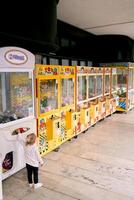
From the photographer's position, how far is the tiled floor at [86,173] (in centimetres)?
282

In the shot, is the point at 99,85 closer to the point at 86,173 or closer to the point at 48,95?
the point at 48,95

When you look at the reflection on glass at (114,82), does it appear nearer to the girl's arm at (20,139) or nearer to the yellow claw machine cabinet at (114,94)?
the yellow claw machine cabinet at (114,94)

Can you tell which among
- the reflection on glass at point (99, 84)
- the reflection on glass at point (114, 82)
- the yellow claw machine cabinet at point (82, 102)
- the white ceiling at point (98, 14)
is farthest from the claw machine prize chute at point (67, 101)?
the reflection on glass at point (114, 82)

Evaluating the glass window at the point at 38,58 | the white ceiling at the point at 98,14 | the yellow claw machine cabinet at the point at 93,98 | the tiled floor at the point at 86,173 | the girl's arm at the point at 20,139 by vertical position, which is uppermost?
the white ceiling at the point at 98,14

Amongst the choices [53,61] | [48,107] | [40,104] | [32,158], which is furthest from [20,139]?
[53,61]

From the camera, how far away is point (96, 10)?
15.2 feet

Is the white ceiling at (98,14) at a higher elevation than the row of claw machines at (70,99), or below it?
higher

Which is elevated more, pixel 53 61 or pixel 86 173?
pixel 53 61

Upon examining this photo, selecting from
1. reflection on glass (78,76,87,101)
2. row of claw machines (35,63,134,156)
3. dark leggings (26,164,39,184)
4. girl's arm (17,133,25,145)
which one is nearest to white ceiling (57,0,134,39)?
row of claw machines (35,63,134,156)

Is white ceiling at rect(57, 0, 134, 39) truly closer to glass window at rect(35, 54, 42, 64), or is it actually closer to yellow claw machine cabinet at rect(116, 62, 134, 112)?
glass window at rect(35, 54, 42, 64)

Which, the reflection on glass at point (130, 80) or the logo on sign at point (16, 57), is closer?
the logo on sign at point (16, 57)

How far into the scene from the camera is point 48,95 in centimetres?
421

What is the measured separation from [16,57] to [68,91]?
85.0 inches

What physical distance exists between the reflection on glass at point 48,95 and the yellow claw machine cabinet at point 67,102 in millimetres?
221
